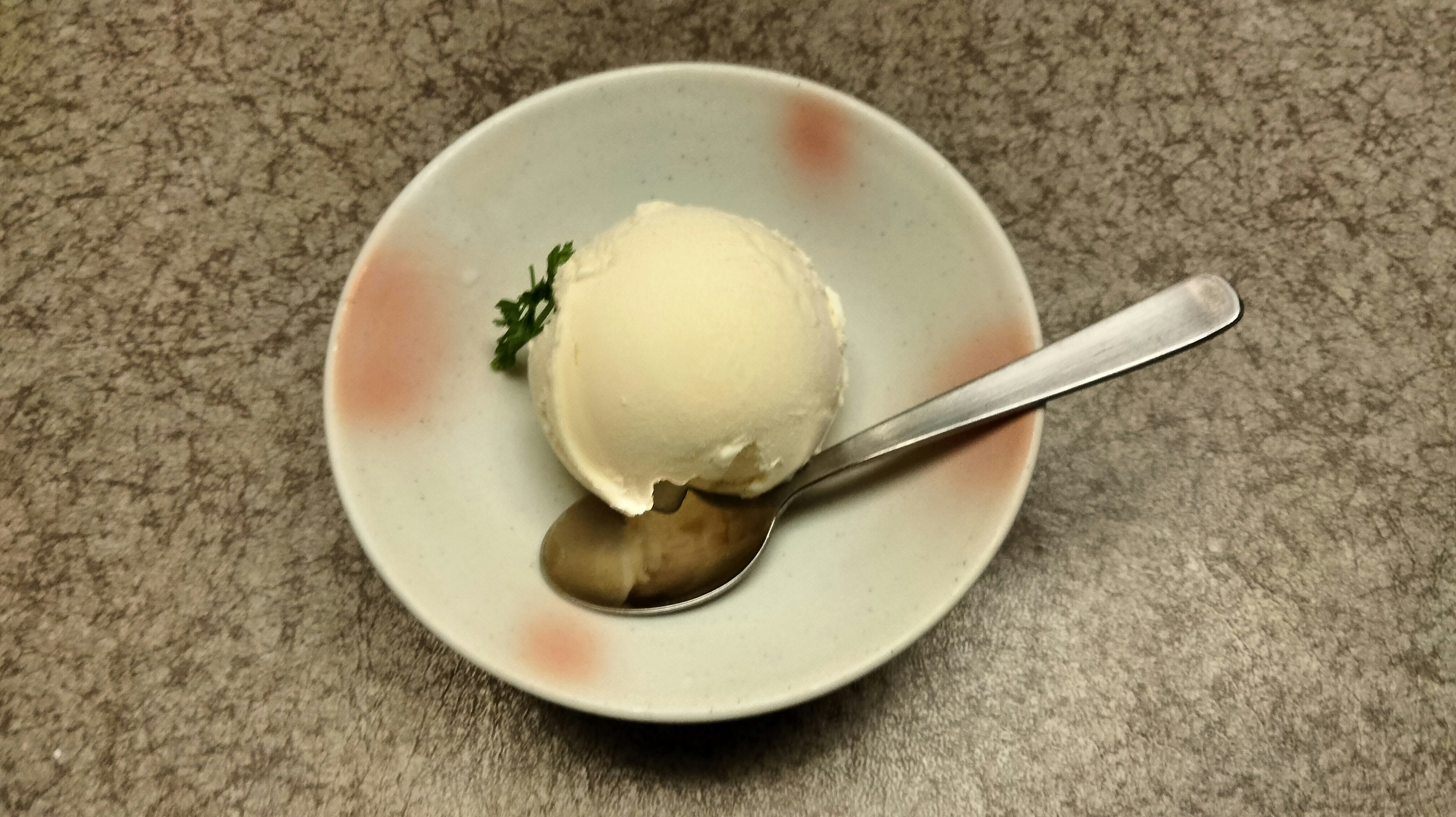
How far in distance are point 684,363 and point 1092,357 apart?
331 mm

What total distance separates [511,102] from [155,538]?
1.99 feet

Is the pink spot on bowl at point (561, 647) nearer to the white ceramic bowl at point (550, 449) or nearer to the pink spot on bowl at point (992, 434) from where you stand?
the white ceramic bowl at point (550, 449)

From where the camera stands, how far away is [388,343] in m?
0.75

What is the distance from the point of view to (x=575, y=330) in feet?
2.46

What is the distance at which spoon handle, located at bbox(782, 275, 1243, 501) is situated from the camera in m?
0.66

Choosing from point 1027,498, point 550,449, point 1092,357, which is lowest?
point 1027,498

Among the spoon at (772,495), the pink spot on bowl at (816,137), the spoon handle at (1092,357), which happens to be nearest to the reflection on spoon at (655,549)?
the spoon at (772,495)

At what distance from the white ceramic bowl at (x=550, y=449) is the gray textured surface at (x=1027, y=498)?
0.58 feet

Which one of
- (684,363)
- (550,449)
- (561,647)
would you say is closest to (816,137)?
(684,363)

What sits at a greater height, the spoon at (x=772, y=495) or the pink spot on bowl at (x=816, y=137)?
the pink spot on bowl at (x=816, y=137)

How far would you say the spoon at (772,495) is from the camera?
2.19ft

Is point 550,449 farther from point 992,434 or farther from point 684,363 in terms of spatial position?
point 992,434

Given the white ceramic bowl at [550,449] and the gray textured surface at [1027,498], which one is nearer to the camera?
the white ceramic bowl at [550,449]

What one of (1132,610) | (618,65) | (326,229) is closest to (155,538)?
(326,229)
